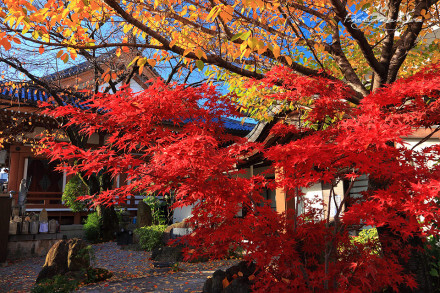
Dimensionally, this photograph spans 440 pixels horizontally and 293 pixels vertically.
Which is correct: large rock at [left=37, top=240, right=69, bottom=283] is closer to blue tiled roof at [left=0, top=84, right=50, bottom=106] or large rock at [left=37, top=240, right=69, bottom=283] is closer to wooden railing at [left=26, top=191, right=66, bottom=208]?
blue tiled roof at [left=0, top=84, right=50, bottom=106]

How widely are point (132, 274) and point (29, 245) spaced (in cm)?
489

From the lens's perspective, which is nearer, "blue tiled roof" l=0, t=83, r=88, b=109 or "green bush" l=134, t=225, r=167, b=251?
"green bush" l=134, t=225, r=167, b=251

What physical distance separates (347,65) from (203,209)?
336 centimetres

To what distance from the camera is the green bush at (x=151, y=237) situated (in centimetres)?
1134

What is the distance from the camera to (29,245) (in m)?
10.7

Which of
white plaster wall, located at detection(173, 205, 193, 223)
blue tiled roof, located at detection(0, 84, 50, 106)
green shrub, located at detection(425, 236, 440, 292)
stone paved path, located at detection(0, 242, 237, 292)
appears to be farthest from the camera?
white plaster wall, located at detection(173, 205, 193, 223)

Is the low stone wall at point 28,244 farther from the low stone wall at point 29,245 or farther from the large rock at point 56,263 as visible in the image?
the large rock at point 56,263

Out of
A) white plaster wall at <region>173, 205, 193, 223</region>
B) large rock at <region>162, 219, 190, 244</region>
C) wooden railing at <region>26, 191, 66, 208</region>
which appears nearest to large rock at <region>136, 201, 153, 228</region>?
large rock at <region>162, 219, 190, 244</region>

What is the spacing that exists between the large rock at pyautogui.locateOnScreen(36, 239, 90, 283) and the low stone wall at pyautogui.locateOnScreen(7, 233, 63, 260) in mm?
4080

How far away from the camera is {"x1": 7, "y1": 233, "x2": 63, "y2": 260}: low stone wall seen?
34.0 ft

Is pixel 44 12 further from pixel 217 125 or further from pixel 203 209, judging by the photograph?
pixel 203 209

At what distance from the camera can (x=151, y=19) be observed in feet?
23.8

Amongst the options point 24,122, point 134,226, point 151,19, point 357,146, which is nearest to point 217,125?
point 357,146

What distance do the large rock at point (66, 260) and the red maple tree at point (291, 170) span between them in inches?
156
